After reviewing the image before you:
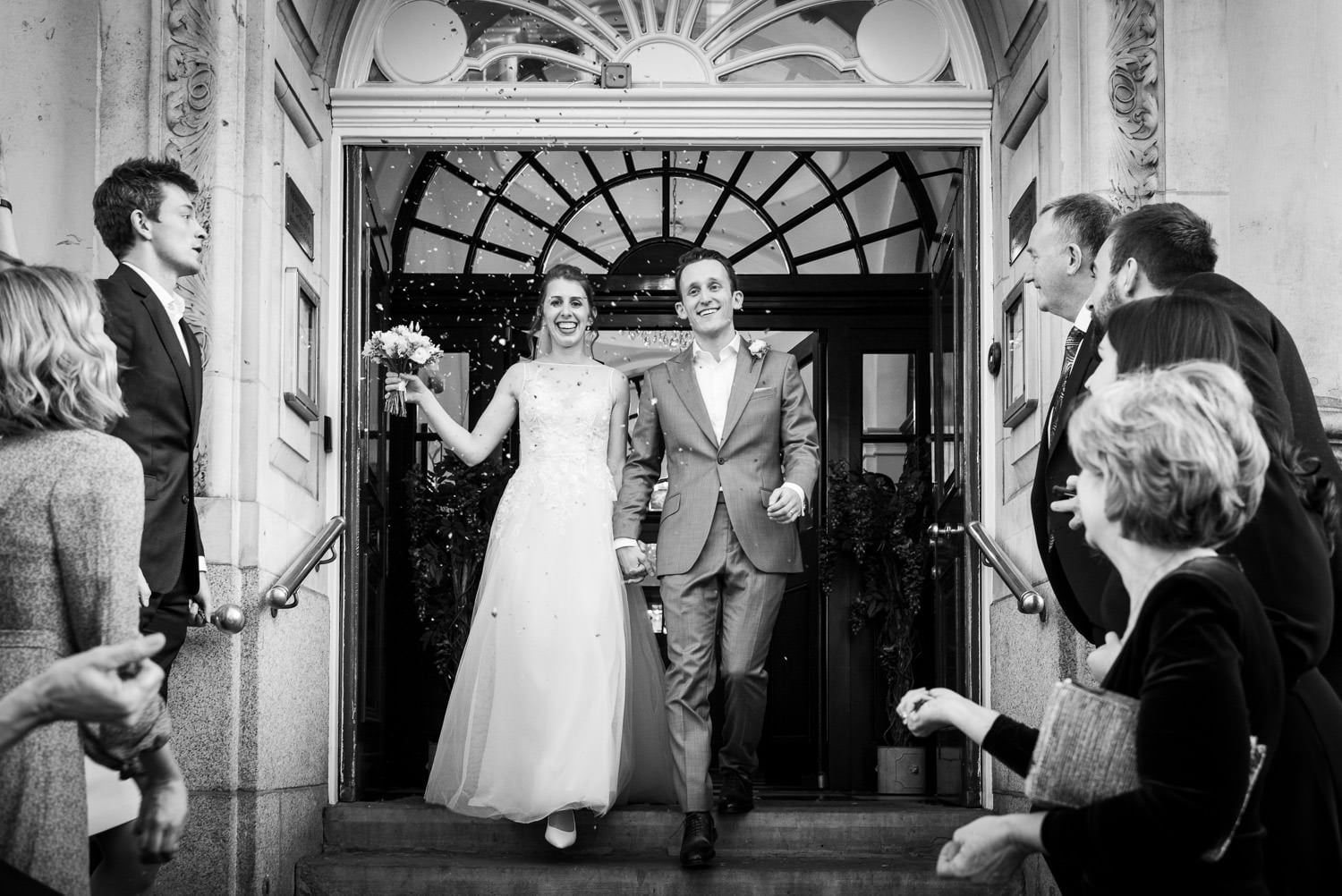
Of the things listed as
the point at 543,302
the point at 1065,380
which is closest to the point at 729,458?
the point at 543,302

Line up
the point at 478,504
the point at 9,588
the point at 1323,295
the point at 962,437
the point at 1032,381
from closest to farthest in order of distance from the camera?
the point at 9,588, the point at 1323,295, the point at 1032,381, the point at 962,437, the point at 478,504

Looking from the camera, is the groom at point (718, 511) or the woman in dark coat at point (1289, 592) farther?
the groom at point (718, 511)

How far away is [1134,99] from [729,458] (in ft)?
6.47

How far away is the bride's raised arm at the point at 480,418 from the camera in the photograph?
6.38 metres

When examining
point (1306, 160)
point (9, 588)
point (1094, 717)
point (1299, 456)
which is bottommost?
point (1094, 717)

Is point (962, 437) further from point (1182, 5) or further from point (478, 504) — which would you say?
point (478, 504)

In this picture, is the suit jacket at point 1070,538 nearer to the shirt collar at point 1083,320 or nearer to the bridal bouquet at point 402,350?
the shirt collar at point 1083,320

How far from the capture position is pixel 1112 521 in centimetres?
252

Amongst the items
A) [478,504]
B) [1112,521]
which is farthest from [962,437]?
[1112,521]

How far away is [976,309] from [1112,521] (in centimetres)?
466

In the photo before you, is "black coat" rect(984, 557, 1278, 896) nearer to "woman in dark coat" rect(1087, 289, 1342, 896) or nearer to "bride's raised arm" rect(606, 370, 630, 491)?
"woman in dark coat" rect(1087, 289, 1342, 896)

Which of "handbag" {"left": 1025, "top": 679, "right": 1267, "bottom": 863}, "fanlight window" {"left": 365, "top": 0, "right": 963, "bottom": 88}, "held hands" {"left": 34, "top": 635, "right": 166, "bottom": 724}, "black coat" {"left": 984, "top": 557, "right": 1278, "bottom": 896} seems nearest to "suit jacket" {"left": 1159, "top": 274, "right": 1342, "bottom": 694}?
"black coat" {"left": 984, "top": 557, "right": 1278, "bottom": 896}

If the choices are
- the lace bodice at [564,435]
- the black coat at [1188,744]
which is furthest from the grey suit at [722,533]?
the black coat at [1188,744]

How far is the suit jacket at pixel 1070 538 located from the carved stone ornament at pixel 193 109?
9.98ft
